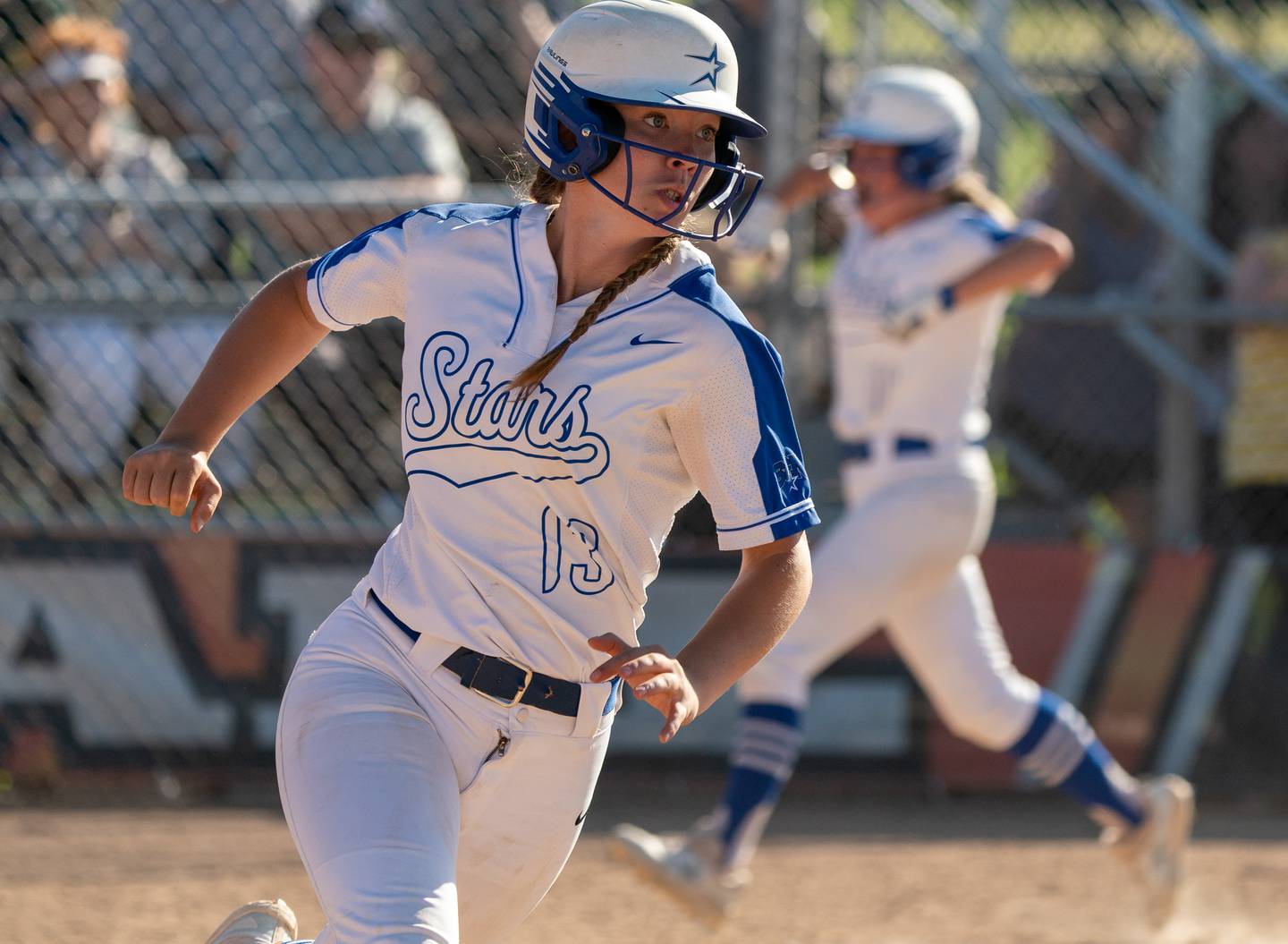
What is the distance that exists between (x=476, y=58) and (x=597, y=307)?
4.49m

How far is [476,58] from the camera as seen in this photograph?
269 inches

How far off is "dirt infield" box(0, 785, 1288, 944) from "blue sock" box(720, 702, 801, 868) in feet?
0.90

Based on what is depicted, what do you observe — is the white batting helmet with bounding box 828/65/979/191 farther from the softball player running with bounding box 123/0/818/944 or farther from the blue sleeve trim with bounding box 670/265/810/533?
the blue sleeve trim with bounding box 670/265/810/533

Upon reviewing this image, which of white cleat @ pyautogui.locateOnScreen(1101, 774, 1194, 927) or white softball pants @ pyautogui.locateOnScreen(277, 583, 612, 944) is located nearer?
white softball pants @ pyautogui.locateOnScreen(277, 583, 612, 944)

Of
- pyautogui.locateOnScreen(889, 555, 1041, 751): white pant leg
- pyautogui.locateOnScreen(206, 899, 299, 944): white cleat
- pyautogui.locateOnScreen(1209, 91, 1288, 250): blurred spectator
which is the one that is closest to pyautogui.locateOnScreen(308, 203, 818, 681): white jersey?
pyautogui.locateOnScreen(206, 899, 299, 944): white cleat

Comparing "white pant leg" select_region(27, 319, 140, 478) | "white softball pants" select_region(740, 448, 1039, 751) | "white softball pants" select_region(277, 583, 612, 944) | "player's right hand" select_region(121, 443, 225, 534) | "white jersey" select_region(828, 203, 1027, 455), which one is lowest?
"white pant leg" select_region(27, 319, 140, 478)

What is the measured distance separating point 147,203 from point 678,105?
3.93 meters

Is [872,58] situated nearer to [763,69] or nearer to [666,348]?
[763,69]

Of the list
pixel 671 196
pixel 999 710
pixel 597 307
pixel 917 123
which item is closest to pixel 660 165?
pixel 671 196

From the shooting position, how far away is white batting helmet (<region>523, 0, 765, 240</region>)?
100 inches

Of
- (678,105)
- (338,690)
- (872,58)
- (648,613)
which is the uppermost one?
(678,105)

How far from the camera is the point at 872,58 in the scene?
7203 mm

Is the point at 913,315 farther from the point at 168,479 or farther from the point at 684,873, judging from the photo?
the point at 168,479

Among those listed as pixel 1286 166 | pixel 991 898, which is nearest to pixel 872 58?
pixel 1286 166
